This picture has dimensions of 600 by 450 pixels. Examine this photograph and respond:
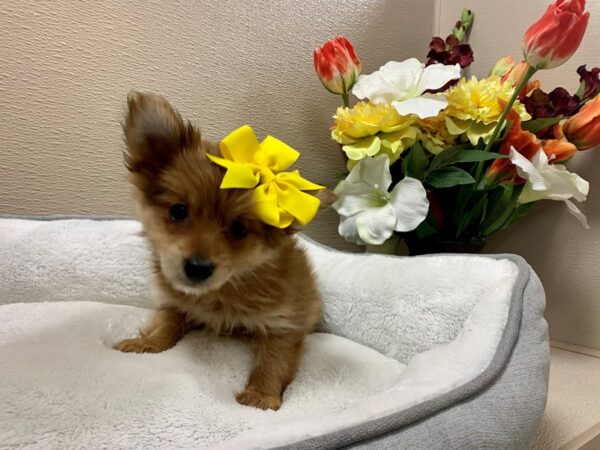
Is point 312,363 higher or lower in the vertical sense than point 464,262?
lower

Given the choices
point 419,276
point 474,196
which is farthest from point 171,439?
point 474,196

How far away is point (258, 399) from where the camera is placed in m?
1.04

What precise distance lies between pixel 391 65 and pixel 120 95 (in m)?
0.91

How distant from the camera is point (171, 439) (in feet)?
2.65

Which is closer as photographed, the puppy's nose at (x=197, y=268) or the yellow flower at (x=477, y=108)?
the puppy's nose at (x=197, y=268)

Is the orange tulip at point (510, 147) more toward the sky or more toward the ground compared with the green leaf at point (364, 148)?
more toward the sky

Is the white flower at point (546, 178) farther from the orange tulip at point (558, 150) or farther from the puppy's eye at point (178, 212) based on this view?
the puppy's eye at point (178, 212)

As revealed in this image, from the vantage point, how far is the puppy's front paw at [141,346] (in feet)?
3.76

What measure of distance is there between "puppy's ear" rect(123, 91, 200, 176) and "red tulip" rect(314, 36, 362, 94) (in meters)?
0.68

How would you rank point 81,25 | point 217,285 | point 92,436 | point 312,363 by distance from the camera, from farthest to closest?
point 81,25 → point 312,363 → point 217,285 → point 92,436

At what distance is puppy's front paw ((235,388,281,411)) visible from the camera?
1027 mm

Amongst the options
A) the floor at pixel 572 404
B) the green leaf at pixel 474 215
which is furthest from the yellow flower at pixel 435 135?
the floor at pixel 572 404

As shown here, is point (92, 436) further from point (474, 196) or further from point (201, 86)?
point (474, 196)

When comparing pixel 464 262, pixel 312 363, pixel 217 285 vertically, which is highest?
pixel 464 262
